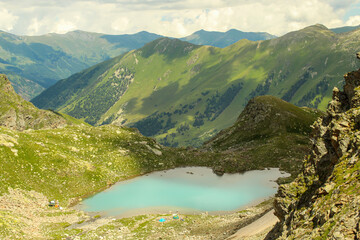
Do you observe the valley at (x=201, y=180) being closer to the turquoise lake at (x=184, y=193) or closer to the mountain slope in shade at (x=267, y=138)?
the turquoise lake at (x=184, y=193)

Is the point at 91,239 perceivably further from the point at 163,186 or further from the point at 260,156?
the point at 260,156

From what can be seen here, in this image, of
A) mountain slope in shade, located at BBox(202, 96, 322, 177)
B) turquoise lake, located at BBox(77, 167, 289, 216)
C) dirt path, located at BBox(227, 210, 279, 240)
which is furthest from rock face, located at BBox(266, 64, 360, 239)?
mountain slope in shade, located at BBox(202, 96, 322, 177)

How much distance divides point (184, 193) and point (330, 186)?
181 feet

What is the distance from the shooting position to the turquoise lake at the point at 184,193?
6844 centimetres

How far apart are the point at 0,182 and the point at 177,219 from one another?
38471 millimetres

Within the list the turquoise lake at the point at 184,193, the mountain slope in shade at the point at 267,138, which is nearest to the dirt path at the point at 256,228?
the turquoise lake at the point at 184,193

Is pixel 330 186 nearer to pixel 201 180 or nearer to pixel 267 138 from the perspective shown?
pixel 201 180

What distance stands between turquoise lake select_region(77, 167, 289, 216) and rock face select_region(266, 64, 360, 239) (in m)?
→ 37.1

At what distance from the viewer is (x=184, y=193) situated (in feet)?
256

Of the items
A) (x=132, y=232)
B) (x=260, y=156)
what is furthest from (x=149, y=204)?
(x=260, y=156)

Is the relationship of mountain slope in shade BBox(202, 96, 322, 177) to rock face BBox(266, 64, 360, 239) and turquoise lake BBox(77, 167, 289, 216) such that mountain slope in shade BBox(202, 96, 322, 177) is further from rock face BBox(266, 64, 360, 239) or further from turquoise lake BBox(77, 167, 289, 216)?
rock face BBox(266, 64, 360, 239)

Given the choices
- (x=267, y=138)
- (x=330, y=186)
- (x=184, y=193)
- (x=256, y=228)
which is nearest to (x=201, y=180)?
(x=184, y=193)

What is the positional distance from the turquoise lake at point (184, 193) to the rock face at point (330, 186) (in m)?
37.1

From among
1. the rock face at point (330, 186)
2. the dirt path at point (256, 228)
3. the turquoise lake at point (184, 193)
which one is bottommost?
the dirt path at point (256, 228)
